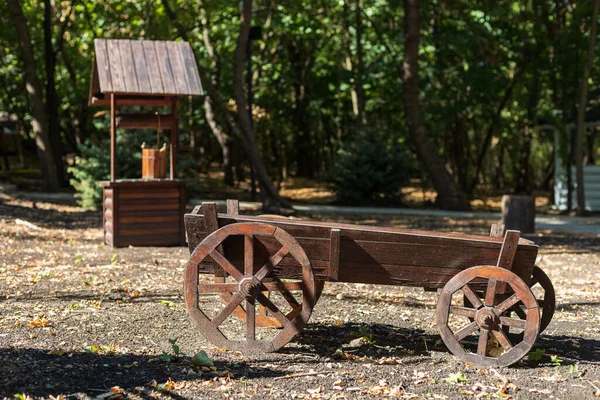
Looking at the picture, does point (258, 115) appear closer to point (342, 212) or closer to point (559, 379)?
point (342, 212)

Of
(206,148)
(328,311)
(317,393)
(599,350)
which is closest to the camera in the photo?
(317,393)

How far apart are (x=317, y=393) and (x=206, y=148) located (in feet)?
86.9

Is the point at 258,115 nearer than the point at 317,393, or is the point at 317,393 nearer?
the point at 317,393

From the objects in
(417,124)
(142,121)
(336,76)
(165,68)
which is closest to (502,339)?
(142,121)

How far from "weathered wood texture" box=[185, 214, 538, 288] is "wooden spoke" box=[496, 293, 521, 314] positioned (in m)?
0.26

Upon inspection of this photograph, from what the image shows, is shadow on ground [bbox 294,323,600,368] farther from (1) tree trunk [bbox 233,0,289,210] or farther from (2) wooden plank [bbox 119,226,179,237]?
(1) tree trunk [bbox 233,0,289,210]

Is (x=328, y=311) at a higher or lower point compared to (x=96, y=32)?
lower

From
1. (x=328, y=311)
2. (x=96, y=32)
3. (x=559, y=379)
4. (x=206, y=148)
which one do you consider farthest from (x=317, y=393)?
(x=206, y=148)

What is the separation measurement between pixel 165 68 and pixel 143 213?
2.23m

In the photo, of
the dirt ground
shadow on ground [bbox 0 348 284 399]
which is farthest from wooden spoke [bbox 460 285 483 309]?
shadow on ground [bbox 0 348 284 399]

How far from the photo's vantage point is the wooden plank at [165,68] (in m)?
11.4

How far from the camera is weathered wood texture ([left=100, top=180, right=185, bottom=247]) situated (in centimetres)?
1151

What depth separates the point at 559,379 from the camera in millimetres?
5039

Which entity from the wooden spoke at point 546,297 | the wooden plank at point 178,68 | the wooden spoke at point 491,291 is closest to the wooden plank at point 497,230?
the wooden spoke at point 546,297
